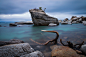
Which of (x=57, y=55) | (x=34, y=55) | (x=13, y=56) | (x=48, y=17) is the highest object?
(x=48, y=17)

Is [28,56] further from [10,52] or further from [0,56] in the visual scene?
[0,56]

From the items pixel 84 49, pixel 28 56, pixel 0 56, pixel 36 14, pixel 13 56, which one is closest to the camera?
pixel 0 56

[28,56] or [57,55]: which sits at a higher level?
[28,56]

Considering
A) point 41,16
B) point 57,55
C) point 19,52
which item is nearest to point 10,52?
point 19,52

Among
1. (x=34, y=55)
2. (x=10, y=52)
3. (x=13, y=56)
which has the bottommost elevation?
(x=34, y=55)

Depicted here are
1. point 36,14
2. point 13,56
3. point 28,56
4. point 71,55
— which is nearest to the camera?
point 13,56

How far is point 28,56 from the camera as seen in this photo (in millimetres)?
2023

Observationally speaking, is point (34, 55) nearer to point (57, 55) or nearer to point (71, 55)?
point (57, 55)

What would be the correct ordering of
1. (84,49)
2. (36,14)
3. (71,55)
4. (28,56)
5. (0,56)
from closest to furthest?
(0,56), (28,56), (71,55), (84,49), (36,14)

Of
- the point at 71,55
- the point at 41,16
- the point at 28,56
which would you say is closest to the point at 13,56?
the point at 28,56

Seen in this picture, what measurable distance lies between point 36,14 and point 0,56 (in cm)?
1988

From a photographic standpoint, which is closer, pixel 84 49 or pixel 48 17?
pixel 84 49

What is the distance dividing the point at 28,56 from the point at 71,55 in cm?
184

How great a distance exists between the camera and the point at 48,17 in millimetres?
21500
